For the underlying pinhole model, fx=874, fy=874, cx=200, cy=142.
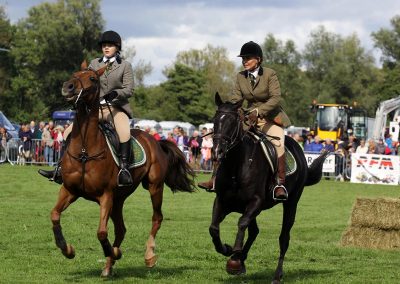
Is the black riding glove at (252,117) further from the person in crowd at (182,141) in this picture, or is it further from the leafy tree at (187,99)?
the leafy tree at (187,99)

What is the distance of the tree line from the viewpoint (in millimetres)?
92438

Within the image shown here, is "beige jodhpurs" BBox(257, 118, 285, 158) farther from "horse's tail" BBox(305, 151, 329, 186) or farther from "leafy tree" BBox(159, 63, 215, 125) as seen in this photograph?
"leafy tree" BBox(159, 63, 215, 125)

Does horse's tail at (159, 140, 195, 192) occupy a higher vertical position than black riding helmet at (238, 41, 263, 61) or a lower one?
lower

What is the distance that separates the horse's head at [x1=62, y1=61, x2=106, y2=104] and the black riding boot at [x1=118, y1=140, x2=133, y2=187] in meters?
1.12

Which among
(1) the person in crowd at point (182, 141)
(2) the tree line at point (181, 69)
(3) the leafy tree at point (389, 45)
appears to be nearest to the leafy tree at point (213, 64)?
(2) the tree line at point (181, 69)

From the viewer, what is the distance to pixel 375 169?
3841 centimetres

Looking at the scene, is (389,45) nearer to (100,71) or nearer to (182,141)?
(182,141)

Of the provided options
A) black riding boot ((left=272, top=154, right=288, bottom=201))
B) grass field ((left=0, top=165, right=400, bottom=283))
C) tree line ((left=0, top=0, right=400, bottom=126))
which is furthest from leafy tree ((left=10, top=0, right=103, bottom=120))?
black riding boot ((left=272, top=154, right=288, bottom=201))

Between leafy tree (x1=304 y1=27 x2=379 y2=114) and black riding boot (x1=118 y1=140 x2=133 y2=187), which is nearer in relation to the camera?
black riding boot (x1=118 y1=140 x2=133 y2=187)

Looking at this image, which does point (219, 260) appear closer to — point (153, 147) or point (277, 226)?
point (153, 147)

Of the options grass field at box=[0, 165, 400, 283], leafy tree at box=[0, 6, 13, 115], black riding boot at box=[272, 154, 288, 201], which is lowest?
grass field at box=[0, 165, 400, 283]

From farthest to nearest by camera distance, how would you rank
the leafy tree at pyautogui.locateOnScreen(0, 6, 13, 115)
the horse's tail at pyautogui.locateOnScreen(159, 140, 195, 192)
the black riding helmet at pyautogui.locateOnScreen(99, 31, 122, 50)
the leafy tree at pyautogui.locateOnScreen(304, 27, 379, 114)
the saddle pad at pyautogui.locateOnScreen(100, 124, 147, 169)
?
the leafy tree at pyautogui.locateOnScreen(304, 27, 379, 114) → the leafy tree at pyautogui.locateOnScreen(0, 6, 13, 115) → the horse's tail at pyautogui.locateOnScreen(159, 140, 195, 192) → the black riding helmet at pyautogui.locateOnScreen(99, 31, 122, 50) → the saddle pad at pyautogui.locateOnScreen(100, 124, 147, 169)

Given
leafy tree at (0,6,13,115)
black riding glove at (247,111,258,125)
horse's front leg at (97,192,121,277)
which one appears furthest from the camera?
leafy tree at (0,6,13,115)

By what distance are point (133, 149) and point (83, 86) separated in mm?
1928
